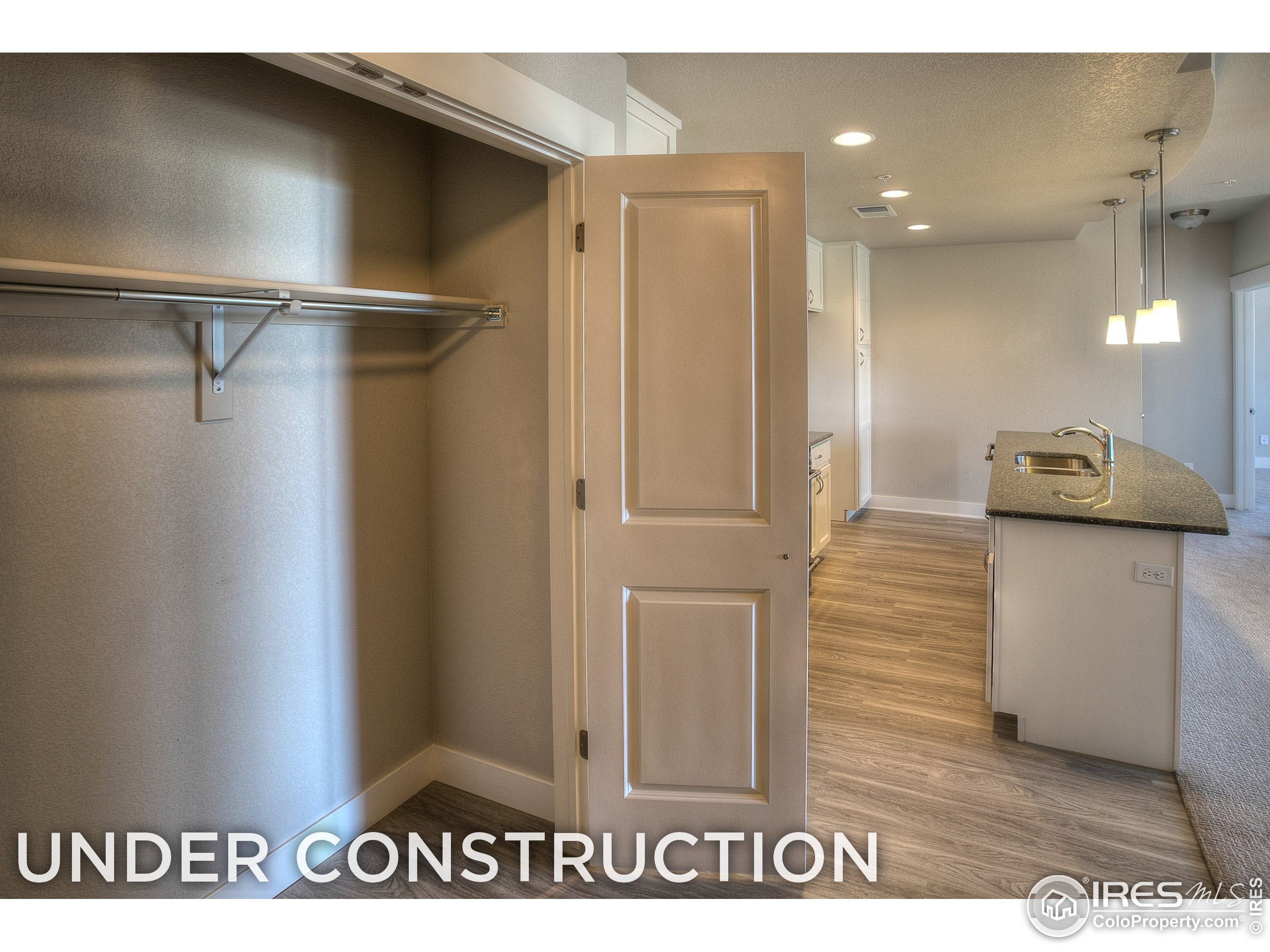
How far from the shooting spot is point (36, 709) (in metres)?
1.61

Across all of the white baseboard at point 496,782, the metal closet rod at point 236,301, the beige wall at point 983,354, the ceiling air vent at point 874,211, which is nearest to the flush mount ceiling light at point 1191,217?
the beige wall at point 983,354

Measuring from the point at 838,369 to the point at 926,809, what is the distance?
490 centimetres

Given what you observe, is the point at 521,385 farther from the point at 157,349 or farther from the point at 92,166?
the point at 92,166

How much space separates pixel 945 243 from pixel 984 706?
4806 millimetres

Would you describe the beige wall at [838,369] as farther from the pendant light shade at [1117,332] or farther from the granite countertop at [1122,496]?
the granite countertop at [1122,496]

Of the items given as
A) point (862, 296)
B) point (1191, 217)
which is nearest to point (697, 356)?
point (862, 296)

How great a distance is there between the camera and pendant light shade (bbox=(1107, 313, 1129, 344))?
448 cm

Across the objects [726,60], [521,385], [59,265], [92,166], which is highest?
[726,60]

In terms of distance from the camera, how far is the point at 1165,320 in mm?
3533

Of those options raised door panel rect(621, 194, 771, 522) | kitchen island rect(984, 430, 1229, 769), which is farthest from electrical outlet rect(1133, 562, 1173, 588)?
raised door panel rect(621, 194, 771, 522)

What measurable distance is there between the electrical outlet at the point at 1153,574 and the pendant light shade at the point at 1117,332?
2245 millimetres
